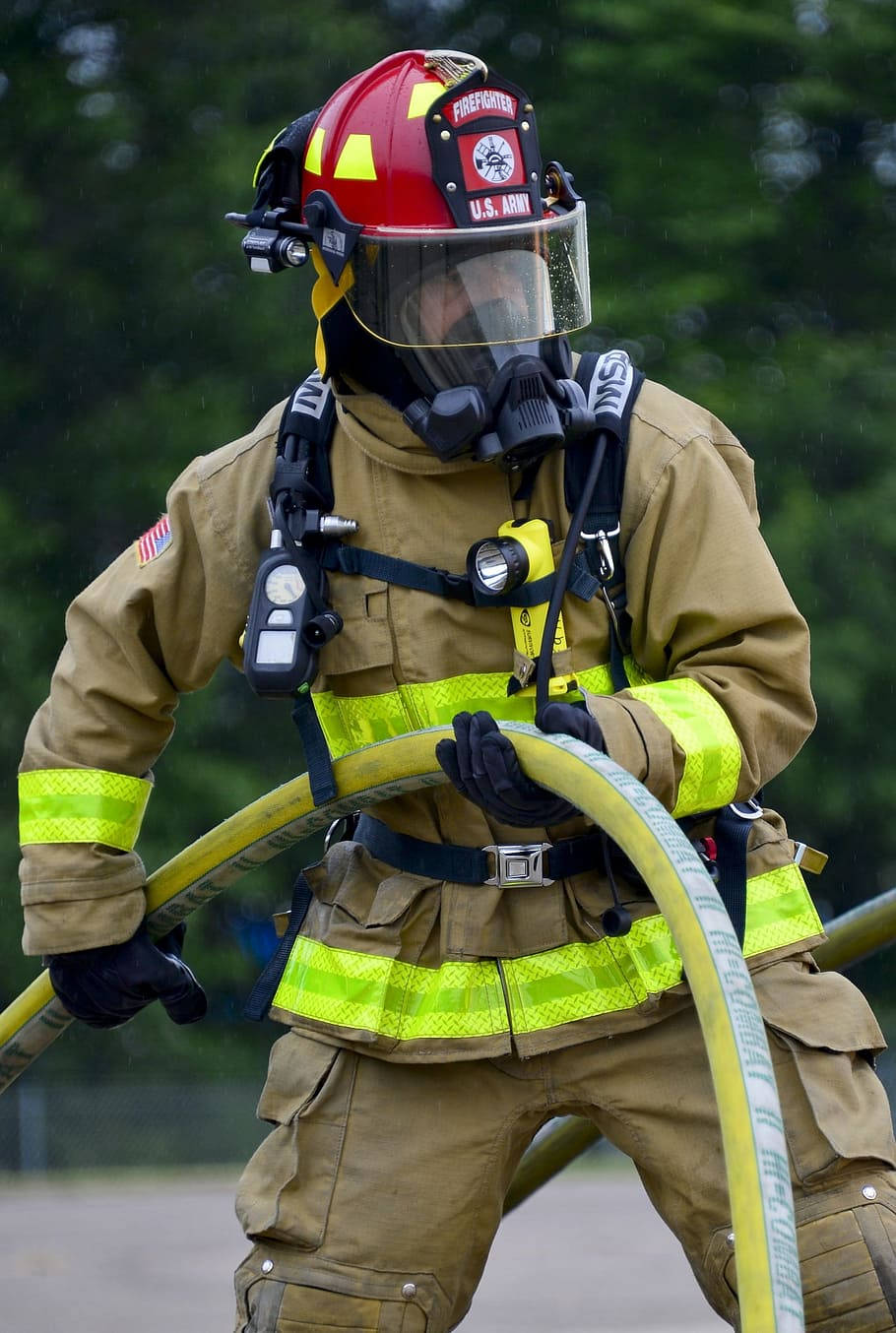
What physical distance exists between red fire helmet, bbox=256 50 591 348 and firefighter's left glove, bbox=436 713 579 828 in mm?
485

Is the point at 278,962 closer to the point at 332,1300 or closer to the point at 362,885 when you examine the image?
the point at 362,885

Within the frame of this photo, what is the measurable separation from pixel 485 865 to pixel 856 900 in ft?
24.4

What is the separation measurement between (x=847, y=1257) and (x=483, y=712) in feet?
2.40

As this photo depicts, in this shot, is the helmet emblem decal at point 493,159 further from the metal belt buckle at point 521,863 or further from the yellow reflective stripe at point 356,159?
the metal belt buckle at point 521,863

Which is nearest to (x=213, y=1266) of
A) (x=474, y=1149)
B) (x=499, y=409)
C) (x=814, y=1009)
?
(x=474, y=1149)

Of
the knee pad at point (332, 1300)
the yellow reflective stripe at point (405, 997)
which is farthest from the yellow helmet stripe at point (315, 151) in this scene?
the knee pad at point (332, 1300)

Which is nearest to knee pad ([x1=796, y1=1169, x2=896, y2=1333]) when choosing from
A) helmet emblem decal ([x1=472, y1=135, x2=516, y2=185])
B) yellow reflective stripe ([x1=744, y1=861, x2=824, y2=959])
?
yellow reflective stripe ([x1=744, y1=861, x2=824, y2=959])

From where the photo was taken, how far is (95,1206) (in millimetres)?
6434

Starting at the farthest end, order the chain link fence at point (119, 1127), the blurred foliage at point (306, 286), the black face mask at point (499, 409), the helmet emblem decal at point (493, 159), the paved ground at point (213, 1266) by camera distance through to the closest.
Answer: the blurred foliage at point (306, 286)
the chain link fence at point (119, 1127)
the paved ground at point (213, 1266)
the helmet emblem decal at point (493, 159)
the black face mask at point (499, 409)

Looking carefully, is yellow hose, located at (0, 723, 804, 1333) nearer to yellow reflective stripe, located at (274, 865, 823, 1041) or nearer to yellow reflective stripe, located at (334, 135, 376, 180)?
yellow reflective stripe, located at (274, 865, 823, 1041)

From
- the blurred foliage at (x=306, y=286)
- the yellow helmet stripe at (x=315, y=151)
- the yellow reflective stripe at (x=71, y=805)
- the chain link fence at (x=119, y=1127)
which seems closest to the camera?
the yellow helmet stripe at (x=315, y=151)

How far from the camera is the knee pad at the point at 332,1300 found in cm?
233

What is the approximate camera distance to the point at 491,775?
2.14 m

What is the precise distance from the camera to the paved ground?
462cm
